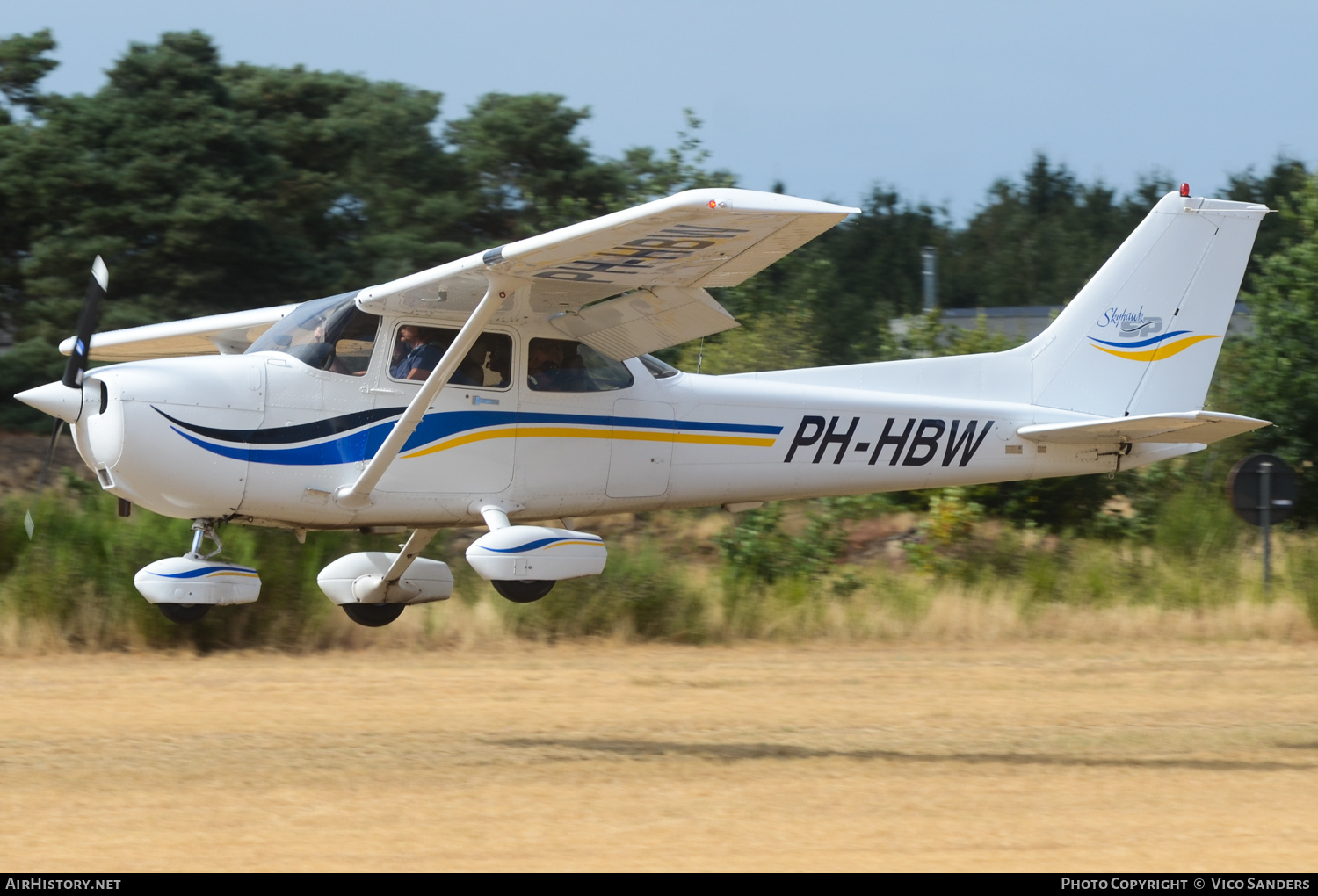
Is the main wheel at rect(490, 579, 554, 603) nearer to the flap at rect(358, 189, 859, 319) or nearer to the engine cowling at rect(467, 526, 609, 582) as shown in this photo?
the engine cowling at rect(467, 526, 609, 582)

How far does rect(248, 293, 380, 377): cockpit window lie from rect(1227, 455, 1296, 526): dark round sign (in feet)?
38.1

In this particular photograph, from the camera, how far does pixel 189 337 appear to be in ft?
35.1

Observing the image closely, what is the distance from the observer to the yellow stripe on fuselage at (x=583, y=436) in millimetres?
8938

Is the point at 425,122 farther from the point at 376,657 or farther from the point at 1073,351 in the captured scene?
the point at 1073,351

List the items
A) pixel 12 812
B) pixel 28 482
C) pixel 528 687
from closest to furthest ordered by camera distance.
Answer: pixel 12 812 → pixel 528 687 → pixel 28 482

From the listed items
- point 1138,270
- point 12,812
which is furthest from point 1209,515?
point 12,812

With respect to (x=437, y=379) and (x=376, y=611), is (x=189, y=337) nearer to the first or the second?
(x=376, y=611)

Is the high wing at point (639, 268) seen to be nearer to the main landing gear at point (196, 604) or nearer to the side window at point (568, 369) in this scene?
the side window at point (568, 369)

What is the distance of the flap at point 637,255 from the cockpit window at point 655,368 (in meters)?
0.67

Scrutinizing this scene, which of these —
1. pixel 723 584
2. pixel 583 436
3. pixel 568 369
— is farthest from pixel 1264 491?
pixel 568 369

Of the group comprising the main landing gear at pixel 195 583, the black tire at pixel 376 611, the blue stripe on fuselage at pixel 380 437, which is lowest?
the black tire at pixel 376 611

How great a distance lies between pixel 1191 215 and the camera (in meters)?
11.1

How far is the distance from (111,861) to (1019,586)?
12.6 metres

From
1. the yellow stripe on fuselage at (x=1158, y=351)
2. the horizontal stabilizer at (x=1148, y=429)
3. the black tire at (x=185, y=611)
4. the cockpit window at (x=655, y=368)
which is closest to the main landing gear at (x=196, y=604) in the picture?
the black tire at (x=185, y=611)
